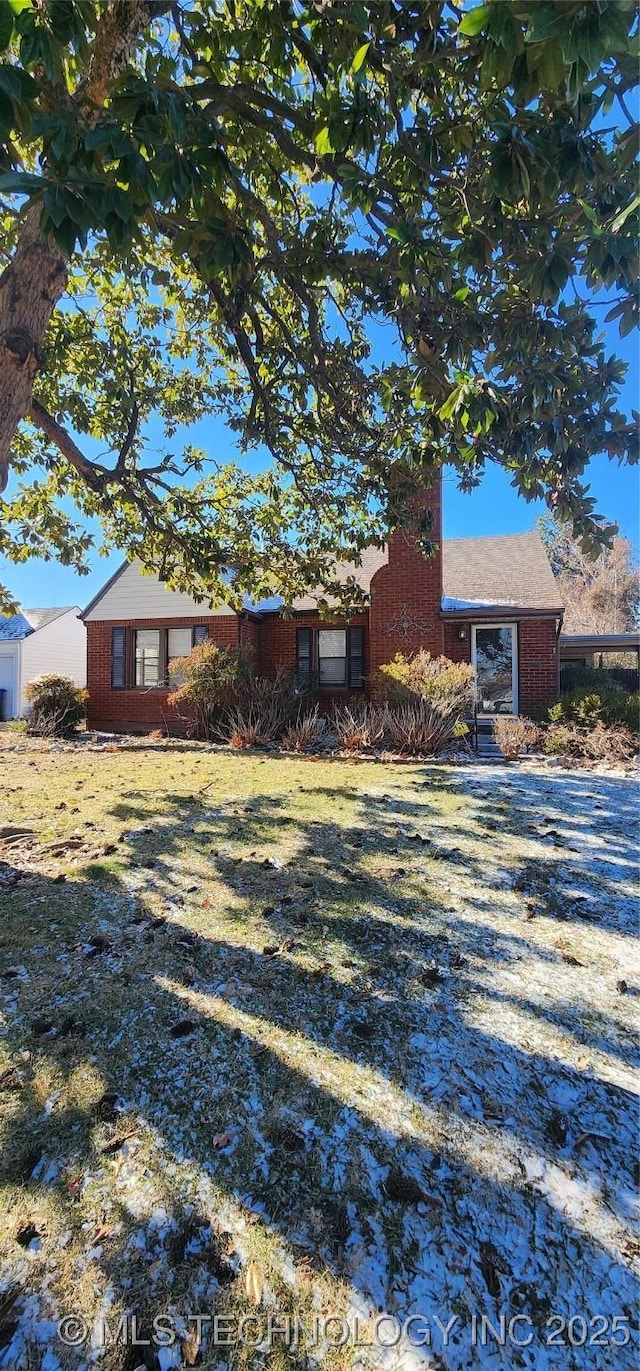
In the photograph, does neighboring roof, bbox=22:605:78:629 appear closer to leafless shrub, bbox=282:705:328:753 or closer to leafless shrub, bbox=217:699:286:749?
leafless shrub, bbox=217:699:286:749

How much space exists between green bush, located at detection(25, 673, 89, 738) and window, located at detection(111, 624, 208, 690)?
55.6 inches

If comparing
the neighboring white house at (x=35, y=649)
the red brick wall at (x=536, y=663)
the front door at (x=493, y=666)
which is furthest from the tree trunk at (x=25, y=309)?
the neighboring white house at (x=35, y=649)

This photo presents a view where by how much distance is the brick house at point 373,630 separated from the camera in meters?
12.9

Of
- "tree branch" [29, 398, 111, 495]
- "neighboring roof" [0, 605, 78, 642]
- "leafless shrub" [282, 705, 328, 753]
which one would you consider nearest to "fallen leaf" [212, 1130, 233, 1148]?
"tree branch" [29, 398, 111, 495]

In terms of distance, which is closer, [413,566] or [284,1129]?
[284,1129]

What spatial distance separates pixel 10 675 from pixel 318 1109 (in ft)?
78.3

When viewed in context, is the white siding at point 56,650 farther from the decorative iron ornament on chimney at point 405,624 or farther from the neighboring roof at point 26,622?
the decorative iron ornament on chimney at point 405,624

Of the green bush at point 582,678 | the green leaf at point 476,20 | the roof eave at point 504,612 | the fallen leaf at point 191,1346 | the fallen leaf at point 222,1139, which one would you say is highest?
the green leaf at point 476,20

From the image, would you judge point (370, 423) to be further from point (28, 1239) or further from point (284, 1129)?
point (28, 1239)

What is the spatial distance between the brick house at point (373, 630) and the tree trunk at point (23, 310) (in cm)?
858

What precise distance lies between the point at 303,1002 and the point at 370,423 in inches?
224

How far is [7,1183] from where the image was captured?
68.1 inches

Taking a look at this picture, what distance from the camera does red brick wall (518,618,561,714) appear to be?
1264 centimetres

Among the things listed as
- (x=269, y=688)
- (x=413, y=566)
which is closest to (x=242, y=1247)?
(x=269, y=688)
